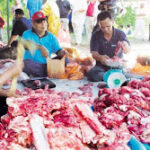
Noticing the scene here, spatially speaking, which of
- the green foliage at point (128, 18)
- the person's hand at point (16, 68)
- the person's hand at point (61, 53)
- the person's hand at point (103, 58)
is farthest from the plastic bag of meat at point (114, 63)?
the person's hand at point (16, 68)

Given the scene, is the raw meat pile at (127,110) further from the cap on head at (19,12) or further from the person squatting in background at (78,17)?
the person squatting in background at (78,17)

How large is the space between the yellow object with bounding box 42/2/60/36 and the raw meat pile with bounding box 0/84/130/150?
3691 mm

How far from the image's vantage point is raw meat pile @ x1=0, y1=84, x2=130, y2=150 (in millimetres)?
1795

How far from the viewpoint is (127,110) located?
7.86 feet

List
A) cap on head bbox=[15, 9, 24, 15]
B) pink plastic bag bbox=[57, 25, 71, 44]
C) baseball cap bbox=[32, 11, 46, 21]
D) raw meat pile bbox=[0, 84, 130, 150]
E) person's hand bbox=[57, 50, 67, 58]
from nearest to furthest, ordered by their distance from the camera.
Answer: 1. raw meat pile bbox=[0, 84, 130, 150]
2. baseball cap bbox=[32, 11, 46, 21]
3. person's hand bbox=[57, 50, 67, 58]
4. cap on head bbox=[15, 9, 24, 15]
5. pink plastic bag bbox=[57, 25, 71, 44]

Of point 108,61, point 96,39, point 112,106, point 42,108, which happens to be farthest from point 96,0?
point 42,108

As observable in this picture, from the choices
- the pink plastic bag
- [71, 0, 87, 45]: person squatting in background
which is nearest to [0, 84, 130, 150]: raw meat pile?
the pink plastic bag

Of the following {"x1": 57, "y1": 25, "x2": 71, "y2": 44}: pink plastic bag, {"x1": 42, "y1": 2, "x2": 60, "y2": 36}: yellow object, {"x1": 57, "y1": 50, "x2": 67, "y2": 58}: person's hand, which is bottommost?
{"x1": 57, "y1": 50, "x2": 67, "y2": 58}: person's hand

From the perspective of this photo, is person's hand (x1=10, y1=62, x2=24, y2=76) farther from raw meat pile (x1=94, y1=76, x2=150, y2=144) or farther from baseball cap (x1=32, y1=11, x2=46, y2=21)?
baseball cap (x1=32, y1=11, x2=46, y2=21)

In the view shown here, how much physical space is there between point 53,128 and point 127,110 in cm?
82

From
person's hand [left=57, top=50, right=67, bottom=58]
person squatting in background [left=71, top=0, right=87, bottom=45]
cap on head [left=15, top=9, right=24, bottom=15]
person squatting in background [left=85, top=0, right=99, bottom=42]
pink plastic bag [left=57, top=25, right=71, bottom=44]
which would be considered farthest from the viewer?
person squatting in background [left=71, top=0, right=87, bottom=45]

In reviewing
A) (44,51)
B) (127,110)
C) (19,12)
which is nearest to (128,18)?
(19,12)

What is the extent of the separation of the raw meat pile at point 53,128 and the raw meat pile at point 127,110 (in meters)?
0.10

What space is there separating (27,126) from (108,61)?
3496 millimetres
